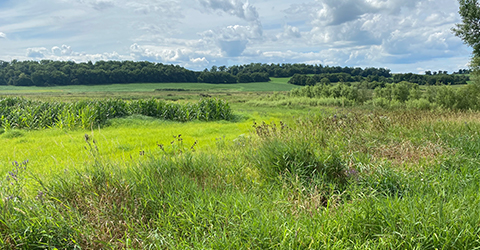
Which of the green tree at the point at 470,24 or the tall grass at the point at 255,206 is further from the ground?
the green tree at the point at 470,24

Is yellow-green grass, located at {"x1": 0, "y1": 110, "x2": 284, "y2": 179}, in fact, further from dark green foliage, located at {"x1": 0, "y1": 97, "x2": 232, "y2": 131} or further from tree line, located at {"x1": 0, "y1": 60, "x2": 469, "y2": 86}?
tree line, located at {"x1": 0, "y1": 60, "x2": 469, "y2": 86}

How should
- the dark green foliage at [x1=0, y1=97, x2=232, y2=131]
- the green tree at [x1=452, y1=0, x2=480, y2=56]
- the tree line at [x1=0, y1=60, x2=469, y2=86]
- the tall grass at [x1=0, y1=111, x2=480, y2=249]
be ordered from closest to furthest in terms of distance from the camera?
1. the tall grass at [x1=0, y1=111, x2=480, y2=249]
2. the dark green foliage at [x1=0, y1=97, x2=232, y2=131]
3. the green tree at [x1=452, y1=0, x2=480, y2=56]
4. the tree line at [x1=0, y1=60, x2=469, y2=86]

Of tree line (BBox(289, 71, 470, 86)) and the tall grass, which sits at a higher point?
tree line (BBox(289, 71, 470, 86))

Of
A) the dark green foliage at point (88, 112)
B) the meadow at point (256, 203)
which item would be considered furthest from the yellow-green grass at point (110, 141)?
the meadow at point (256, 203)

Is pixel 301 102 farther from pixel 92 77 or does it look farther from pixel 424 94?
pixel 92 77

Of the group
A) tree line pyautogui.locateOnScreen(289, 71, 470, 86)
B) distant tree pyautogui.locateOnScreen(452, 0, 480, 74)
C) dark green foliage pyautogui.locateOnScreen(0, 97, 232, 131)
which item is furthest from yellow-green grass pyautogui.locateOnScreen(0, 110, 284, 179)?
tree line pyautogui.locateOnScreen(289, 71, 470, 86)

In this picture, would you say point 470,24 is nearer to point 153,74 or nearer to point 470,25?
point 470,25

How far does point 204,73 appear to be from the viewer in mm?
106625

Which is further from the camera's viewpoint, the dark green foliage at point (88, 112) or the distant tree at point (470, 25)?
the distant tree at point (470, 25)

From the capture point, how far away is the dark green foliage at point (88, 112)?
14711 mm

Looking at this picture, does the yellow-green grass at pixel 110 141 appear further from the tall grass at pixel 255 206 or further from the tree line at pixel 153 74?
the tree line at pixel 153 74

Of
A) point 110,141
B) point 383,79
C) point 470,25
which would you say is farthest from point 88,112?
point 383,79

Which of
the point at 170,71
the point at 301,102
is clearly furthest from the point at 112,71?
the point at 301,102

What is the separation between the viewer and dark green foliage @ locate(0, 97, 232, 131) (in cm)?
1471
